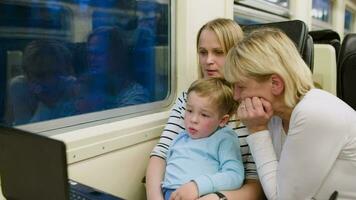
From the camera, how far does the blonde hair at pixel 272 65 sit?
1.25m

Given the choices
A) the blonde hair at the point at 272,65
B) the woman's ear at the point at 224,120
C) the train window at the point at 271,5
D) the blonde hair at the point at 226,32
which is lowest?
the woman's ear at the point at 224,120

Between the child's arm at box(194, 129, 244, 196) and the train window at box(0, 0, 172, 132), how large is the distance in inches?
21.6

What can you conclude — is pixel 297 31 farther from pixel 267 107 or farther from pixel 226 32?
pixel 267 107

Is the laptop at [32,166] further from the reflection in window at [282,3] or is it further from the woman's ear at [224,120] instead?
the reflection in window at [282,3]

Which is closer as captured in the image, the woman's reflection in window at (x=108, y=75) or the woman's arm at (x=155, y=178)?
the woman's arm at (x=155, y=178)

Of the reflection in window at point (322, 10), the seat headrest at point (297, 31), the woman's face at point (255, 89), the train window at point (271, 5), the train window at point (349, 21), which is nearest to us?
the woman's face at point (255, 89)

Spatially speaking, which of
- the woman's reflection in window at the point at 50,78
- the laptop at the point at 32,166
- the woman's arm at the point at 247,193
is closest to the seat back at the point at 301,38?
the woman's arm at the point at 247,193

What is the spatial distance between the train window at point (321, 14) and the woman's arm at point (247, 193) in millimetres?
3643

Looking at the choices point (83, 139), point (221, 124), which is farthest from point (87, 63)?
point (221, 124)

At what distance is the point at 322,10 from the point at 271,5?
79.9 inches

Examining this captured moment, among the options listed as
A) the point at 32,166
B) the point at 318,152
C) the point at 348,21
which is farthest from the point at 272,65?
the point at 348,21

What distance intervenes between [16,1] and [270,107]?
97 cm

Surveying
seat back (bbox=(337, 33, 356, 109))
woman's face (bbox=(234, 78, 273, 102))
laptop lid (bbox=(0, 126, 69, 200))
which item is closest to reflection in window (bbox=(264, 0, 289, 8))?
seat back (bbox=(337, 33, 356, 109))

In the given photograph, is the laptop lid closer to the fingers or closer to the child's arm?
the child's arm
